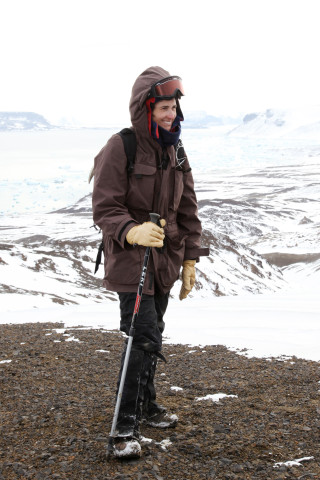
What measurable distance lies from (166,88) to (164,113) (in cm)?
21

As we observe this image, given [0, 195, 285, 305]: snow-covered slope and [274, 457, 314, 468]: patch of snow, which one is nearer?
[274, 457, 314, 468]: patch of snow

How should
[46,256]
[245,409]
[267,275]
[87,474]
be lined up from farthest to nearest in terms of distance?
[267,275], [46,256], [245,409], [87,474]

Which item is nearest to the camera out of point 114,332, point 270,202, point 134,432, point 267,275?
point 134,432

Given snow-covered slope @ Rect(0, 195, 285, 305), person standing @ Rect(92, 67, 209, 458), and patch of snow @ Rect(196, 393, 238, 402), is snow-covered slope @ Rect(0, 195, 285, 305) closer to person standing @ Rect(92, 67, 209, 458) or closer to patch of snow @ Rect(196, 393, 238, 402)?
patch of snow @ Rect(196, 393, 238, 402)

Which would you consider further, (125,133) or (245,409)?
(245,409)

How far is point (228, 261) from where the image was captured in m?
77.6

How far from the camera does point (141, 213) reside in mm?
4848

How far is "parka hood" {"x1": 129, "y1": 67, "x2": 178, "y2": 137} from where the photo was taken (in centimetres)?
472

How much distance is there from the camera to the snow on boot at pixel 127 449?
4.40 meters

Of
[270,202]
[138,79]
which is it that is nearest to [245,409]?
[138,79]

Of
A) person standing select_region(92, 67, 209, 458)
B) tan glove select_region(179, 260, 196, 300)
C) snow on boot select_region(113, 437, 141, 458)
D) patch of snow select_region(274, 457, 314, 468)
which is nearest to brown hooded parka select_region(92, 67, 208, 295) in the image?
person standing select_region(92, 67, 209, 458)

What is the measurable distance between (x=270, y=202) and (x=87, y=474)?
612 feet

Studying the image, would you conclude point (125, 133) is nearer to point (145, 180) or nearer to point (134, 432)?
point (145, 180)

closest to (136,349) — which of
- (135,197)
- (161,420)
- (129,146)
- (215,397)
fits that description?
(161,420)
